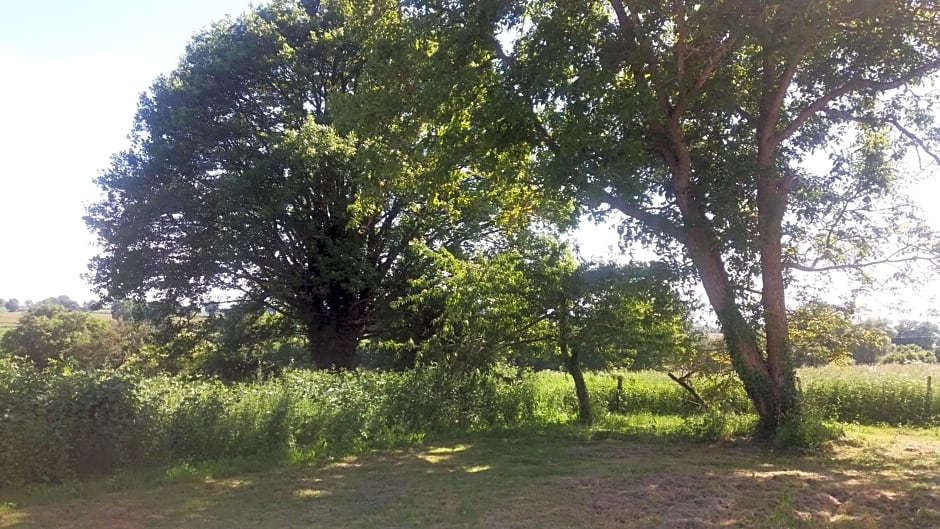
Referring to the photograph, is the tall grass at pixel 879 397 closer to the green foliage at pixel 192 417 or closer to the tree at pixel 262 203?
the green foliage at pixel 192 417

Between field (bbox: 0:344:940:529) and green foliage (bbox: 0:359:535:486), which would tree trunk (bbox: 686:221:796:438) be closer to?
field (bbox: 0:344:940:529)

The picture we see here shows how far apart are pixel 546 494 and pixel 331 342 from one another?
1679cm

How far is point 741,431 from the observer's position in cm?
1162

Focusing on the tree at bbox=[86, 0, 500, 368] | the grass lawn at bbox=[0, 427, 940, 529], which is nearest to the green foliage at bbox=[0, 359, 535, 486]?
the grass lawn at bbox=[0, 427, 940, 529]

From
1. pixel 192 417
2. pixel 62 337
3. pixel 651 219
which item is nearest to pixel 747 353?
pixel 651 219

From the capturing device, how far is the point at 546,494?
24.9ft

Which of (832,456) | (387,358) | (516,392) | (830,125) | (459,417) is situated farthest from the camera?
(387,358)

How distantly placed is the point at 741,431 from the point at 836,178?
4896mm

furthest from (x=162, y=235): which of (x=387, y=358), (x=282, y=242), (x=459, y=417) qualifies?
(x=459, y=417)

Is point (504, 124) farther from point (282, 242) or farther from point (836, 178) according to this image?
point (282, 242)

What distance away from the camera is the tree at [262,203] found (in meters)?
21.3

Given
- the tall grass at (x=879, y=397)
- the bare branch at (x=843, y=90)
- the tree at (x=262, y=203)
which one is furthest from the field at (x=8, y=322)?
the bare branch at (x=843, y=90)

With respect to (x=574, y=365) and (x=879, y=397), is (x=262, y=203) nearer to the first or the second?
(x=574, y=365)

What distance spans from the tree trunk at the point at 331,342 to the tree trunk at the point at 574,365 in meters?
10.1
